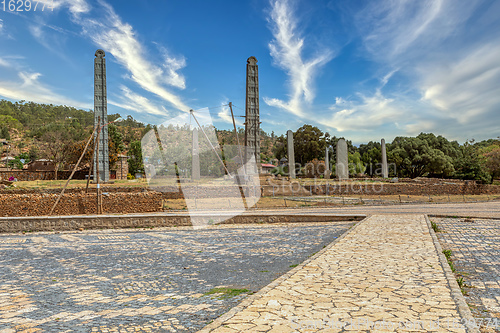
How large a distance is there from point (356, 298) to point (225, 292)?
2.27 metres

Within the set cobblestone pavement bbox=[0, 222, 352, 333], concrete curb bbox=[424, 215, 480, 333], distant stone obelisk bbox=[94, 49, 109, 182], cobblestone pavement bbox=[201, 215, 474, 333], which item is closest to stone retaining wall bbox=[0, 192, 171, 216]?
cobblestone pavement bbox=[0, 222, 352, 333]

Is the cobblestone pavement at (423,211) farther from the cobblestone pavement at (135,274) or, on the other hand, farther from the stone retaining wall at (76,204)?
the stone retaining wall at (76,204)

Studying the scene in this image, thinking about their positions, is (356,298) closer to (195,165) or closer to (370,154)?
(195,165)

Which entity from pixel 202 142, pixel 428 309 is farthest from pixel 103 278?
pixel 202 142

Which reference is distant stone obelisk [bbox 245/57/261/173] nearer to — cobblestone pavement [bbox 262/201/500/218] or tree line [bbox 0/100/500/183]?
cobblestone pavement [bbox 262/201/500/218]

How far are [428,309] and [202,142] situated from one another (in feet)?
91.2

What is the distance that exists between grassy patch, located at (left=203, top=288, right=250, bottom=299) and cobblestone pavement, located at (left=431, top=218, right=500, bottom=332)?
11.3 ft

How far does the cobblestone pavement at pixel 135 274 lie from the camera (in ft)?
15.5

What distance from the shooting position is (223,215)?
1634 cm

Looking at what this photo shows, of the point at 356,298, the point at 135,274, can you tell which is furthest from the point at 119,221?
the point at 356,298

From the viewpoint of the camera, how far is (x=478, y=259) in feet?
25.0

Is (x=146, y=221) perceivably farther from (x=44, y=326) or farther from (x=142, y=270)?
(x=44, y=326)

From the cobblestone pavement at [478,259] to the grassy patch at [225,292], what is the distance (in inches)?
136

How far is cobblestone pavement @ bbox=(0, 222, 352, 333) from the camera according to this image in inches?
187
